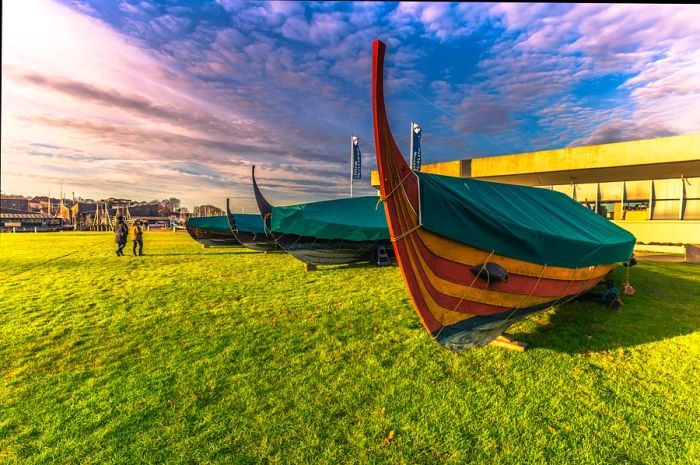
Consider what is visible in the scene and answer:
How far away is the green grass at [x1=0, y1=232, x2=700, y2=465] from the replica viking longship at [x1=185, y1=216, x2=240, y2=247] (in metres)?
11.4

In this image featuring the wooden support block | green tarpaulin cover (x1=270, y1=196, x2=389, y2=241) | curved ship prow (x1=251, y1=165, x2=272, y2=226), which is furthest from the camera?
curved ship prow (x1=251, y1=165, x2=272, y2=226)

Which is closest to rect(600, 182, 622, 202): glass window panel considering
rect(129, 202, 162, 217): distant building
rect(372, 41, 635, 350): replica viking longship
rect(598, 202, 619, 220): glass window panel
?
rect(598, 202, 619, 220): glass window panel

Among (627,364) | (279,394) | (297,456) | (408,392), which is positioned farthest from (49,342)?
(627,364)

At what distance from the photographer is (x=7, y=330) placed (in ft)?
16.7

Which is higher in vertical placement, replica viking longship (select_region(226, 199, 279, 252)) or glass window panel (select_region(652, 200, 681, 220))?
glass window panel (select_region(652, 200, 681, 220))

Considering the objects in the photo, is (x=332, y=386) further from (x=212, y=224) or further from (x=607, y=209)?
(x=607, y=209)

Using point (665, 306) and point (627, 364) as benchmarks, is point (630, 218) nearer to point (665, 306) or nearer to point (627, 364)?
point (665, 306)

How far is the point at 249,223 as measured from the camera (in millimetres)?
16594

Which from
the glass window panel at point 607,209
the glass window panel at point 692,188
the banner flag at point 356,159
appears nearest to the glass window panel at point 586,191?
the glass window panel at point 607,209

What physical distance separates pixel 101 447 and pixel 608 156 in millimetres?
24055

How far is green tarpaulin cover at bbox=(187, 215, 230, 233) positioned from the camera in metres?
17.8

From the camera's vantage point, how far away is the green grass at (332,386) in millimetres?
2629

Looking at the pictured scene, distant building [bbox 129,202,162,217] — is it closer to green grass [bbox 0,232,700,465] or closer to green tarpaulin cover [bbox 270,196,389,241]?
green tarpaulin cover [bbox 270,196,389,241]

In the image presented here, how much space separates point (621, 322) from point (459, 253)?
14.4ft
